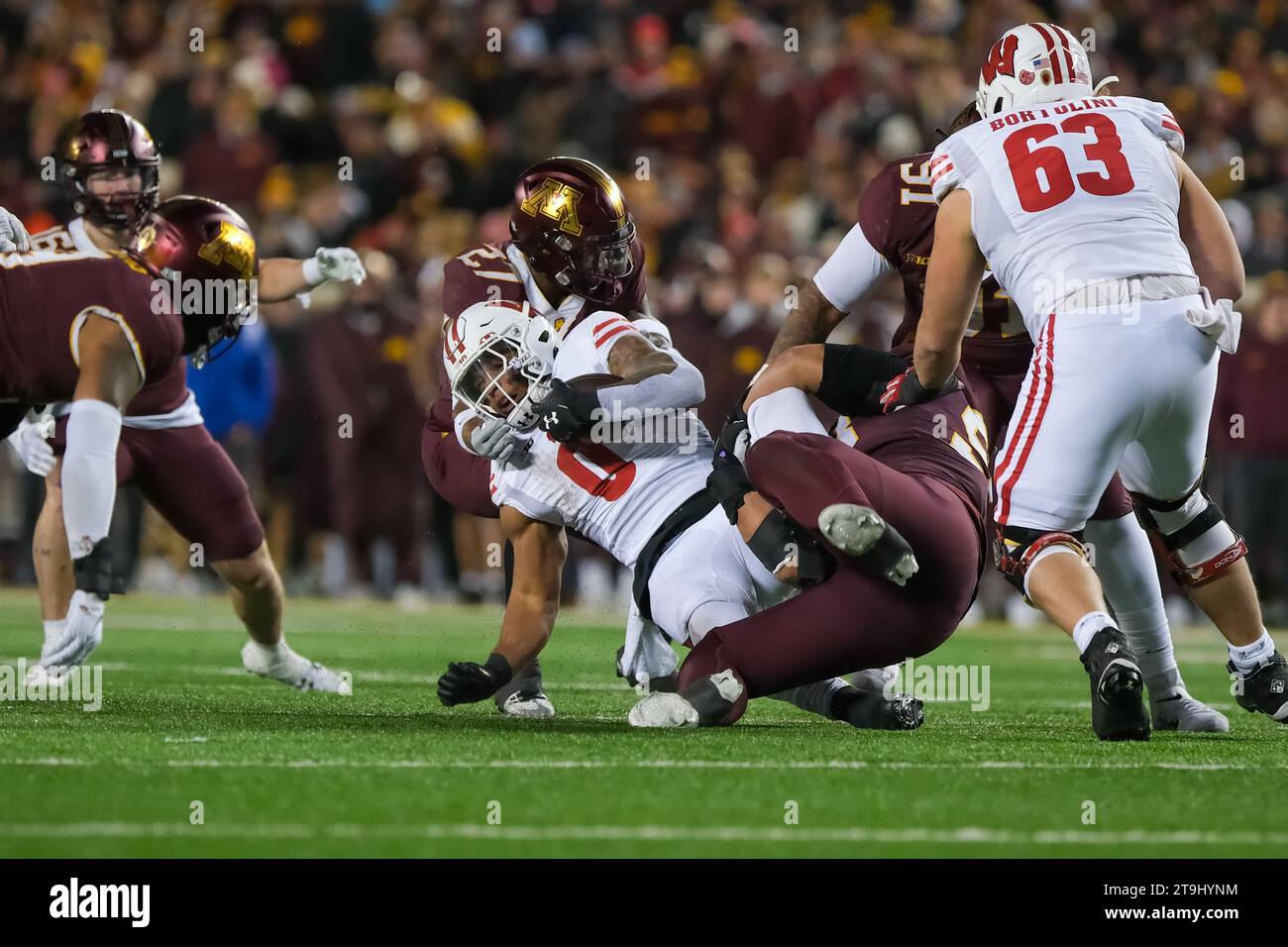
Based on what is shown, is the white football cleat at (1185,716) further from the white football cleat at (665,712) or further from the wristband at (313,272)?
the wristband at (313,272)

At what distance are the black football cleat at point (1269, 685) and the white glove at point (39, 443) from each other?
427cm

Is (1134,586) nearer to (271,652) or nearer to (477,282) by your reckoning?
(477,282)

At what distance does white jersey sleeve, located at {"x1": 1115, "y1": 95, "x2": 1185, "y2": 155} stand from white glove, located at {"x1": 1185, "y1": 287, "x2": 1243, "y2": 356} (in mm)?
557

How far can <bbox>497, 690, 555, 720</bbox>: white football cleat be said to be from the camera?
6.28 meters

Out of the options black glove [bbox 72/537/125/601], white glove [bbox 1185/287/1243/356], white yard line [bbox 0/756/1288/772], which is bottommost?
white yard line [bbox 0/756/1288/772]

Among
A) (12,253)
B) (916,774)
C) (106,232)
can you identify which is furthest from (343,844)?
(106,232)

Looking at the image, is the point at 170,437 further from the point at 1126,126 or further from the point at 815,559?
the point at 1126,126

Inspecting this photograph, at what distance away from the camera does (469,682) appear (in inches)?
226

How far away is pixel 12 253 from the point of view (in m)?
6.34

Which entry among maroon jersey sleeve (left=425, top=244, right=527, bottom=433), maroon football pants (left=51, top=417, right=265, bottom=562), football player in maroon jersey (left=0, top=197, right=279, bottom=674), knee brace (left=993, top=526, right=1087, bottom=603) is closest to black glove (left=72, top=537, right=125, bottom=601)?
football player in maroon jersey (left=0, top=197, right=279, bottom=674)

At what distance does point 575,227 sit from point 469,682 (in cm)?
160

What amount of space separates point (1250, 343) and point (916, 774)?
8214mm

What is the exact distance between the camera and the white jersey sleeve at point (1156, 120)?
5.52 meters

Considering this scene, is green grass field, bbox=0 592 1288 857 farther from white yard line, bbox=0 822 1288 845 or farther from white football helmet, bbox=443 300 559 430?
white football helmet, bbox=443 300 559 430
